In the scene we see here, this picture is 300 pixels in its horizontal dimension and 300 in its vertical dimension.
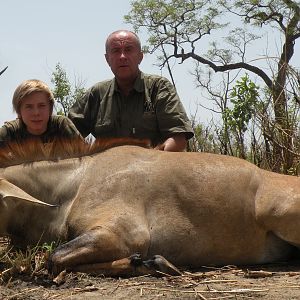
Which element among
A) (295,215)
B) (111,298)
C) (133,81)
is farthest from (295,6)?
(111,298)

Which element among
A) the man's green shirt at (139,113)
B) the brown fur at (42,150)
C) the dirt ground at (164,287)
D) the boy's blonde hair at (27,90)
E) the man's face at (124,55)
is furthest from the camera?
the man's face at (124,55)

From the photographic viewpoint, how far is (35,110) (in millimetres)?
6105

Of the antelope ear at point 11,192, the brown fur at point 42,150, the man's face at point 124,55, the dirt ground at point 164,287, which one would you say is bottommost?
the dirt ground at point 164,287

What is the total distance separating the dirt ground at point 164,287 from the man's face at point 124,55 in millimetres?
2974

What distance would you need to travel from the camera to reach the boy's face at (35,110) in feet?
20.0

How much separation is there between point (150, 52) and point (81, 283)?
2103 cm

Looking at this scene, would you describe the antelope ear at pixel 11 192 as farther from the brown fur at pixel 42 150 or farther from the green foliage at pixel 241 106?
the green foliage at pixel 241 106

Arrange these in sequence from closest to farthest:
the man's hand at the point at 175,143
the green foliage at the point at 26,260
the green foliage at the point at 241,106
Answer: the green foliage at the point at 26,260 → the man's hand at the point at 175,143 → the green foliage at the point at 241,106

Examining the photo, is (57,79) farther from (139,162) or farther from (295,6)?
(139,162)

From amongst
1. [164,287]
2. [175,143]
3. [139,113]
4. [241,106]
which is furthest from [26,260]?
[241,106]

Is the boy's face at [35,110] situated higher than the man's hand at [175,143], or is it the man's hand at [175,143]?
the boy's face at [35,110]

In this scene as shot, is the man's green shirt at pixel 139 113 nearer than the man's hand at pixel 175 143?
No

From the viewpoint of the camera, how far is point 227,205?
512 centimetres

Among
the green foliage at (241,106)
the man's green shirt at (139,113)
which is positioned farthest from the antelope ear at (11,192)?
the green foliage at (241,106)
